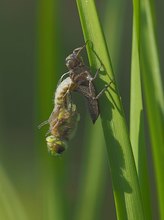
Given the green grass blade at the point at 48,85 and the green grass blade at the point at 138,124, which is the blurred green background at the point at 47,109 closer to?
the green grass blade at the point at 48,85

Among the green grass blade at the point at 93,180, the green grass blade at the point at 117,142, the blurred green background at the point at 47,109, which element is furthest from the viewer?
the green grass blade at the point at 93,180

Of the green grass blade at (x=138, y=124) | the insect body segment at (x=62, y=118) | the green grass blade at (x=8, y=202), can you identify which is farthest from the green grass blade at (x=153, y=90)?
the green grass blade at (x=8, y=202)

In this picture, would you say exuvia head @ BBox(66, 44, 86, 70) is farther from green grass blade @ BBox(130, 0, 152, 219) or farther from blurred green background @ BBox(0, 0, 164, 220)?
green grass blade @ BBox(130, 0, 152, 219)

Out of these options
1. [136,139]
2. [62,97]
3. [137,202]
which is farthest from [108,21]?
[137,202]

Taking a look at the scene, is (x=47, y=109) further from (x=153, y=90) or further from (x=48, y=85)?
(x=153, y=90)

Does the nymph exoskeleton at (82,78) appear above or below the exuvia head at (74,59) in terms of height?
below

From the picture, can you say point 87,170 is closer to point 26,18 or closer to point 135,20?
point 135,20
